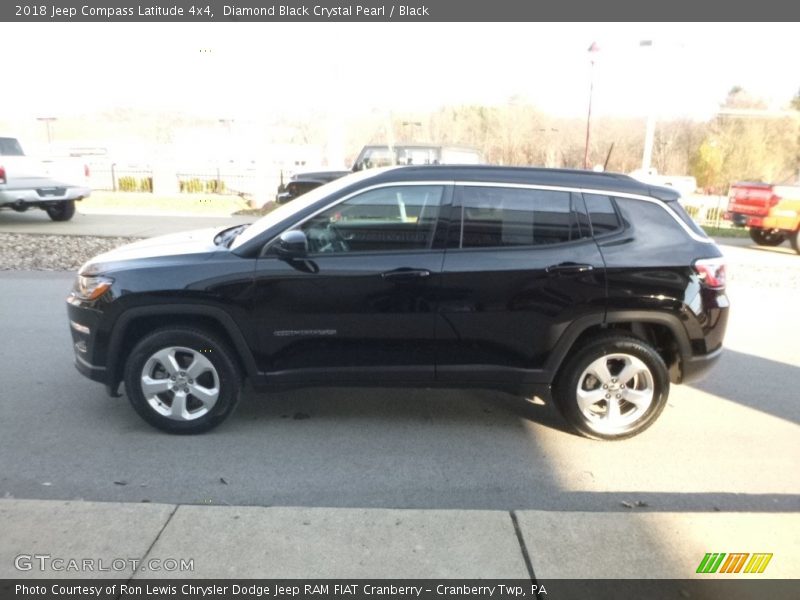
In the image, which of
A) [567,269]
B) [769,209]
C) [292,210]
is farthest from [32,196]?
[769,209]

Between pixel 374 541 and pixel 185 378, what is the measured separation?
184 centimetres

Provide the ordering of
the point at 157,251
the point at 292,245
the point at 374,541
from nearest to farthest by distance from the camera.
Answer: the point at 374,541, the point at 292,245, the point at 157,251

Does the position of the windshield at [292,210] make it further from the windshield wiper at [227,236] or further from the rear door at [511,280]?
the rear door at [511,280]

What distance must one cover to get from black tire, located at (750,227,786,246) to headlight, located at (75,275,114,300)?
47.4 ft

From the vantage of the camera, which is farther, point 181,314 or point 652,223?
point 652,223

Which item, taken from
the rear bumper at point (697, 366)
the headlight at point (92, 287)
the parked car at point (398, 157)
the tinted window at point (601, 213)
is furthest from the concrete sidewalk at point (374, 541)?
the parked car at point (398, 157)

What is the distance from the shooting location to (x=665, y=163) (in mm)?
37844

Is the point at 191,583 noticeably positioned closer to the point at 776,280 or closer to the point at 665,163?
the point at 776,280

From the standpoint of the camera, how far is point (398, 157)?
14.7m

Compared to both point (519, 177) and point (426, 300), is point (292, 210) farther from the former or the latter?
point (519, 177)

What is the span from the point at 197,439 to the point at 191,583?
1.57 metres

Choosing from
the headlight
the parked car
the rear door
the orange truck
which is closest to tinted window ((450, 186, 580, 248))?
the rear door

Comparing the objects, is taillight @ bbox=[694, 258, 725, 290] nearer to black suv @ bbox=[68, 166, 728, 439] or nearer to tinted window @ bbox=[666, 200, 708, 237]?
black suv @ bbox=[68, 166, 728, 439]

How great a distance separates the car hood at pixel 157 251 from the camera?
418cm
